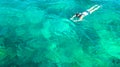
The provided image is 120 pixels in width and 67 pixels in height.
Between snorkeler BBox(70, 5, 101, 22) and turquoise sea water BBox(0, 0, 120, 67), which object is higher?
snorkeler BBox(70, 5, 101, 22)

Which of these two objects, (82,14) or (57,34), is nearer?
(57,34)

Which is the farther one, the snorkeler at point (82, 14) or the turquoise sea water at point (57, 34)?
the snorkeler at point (82, 14)

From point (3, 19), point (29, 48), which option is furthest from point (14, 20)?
point (29, 48)

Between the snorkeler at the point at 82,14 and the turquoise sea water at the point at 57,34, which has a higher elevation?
the snorkeler at the point at 82,14

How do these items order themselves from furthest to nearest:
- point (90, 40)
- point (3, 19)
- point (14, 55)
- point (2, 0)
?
point (2, 0) → point (3, 19) → point (90, 40) → point (14, 55)

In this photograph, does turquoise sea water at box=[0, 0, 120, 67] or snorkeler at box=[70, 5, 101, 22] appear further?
snorkeler at box=[70, 5, 101, 22]

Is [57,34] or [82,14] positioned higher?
[82,14]

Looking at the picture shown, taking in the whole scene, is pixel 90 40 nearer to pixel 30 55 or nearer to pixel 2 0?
pixel 30 55

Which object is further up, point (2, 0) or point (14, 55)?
point (2, 0)
